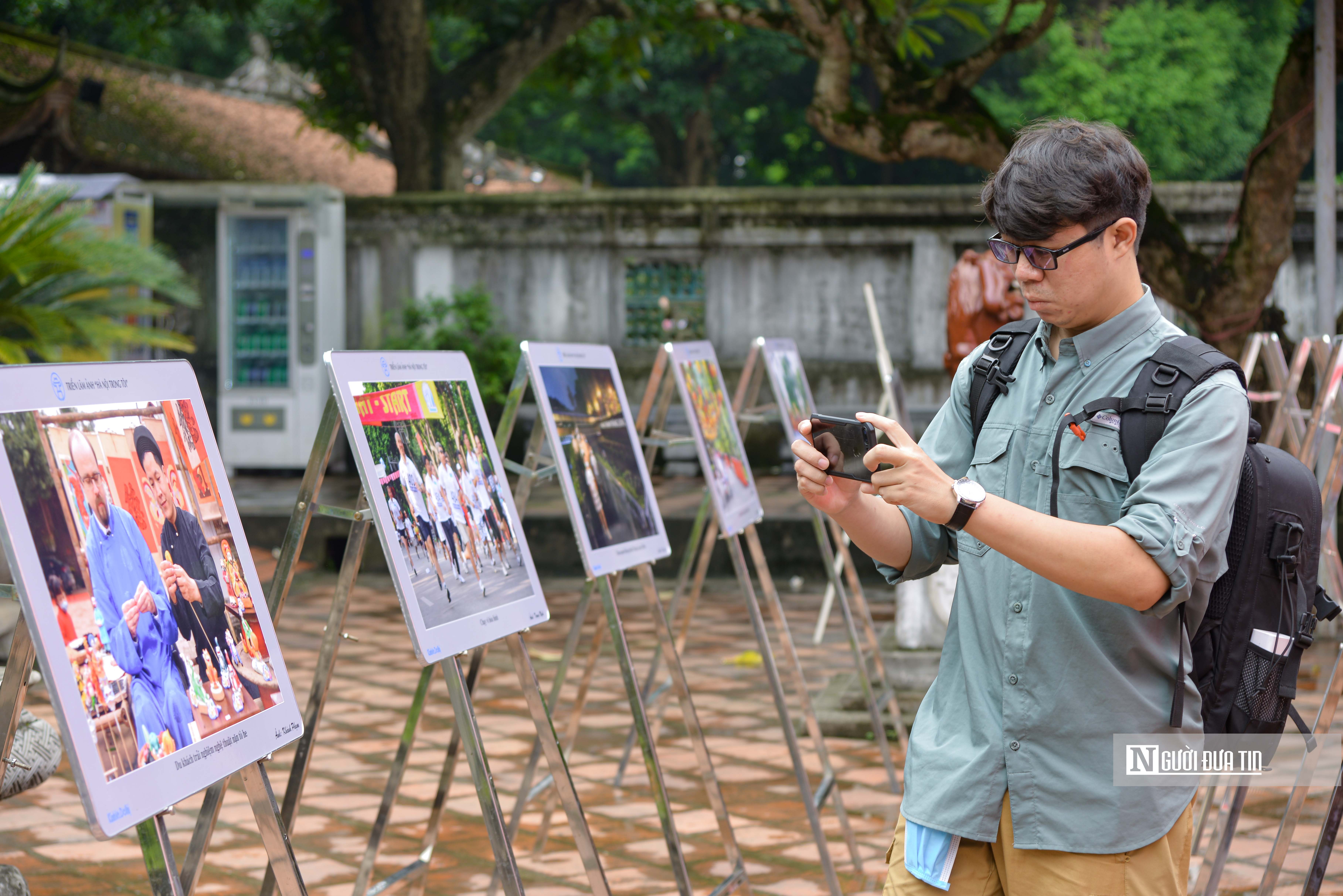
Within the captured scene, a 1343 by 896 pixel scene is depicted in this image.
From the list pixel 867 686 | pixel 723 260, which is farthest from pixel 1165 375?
pixel 723 260

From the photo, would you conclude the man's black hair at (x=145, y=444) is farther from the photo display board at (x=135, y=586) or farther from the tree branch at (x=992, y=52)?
the tree branch at (x=992, y=52)

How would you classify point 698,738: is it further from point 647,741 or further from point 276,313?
point 276,313

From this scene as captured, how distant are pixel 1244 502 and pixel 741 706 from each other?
4307mm

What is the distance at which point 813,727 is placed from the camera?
4488mm

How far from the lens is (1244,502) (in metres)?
2.15

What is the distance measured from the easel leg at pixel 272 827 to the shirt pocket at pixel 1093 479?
137 centimetres

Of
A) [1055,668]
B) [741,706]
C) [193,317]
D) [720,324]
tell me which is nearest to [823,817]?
[741,706]

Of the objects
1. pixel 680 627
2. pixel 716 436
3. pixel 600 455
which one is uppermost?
pixel 600 455

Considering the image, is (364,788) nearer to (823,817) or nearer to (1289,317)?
(823,817)

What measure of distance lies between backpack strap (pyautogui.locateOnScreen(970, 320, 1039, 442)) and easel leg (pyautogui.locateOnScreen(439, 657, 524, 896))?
3.83 feet

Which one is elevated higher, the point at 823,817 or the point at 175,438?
the point at 175,438

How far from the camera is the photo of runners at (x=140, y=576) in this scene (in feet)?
6.29

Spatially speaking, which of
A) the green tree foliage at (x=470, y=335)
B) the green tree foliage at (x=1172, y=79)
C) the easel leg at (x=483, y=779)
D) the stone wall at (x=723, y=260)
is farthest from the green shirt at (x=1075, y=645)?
the green tree foliage at (x=1172, y=79)

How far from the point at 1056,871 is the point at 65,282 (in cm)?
711
